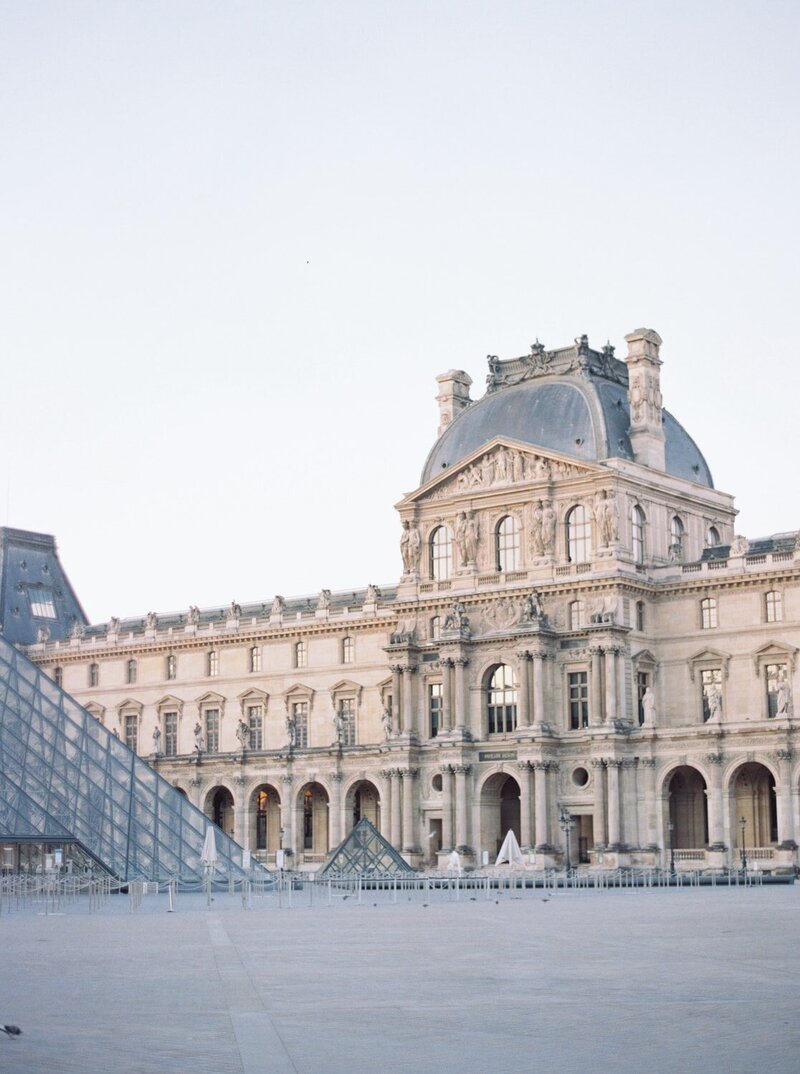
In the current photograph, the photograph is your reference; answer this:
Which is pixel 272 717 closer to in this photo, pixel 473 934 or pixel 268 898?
pixel 268 898

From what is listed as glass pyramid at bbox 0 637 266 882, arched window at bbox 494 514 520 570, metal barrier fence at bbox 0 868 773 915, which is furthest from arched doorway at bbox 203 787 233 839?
glass pyramid at bbox 0 637 266 882

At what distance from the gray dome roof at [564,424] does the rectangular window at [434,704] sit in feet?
33.4

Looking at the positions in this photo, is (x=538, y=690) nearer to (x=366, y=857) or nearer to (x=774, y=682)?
(x=774, y=682)

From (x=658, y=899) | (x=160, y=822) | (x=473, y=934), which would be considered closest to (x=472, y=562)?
(x=160, y=822)

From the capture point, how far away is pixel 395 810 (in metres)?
81.1

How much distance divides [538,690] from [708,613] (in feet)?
26.8

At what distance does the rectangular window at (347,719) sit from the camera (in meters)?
89.2

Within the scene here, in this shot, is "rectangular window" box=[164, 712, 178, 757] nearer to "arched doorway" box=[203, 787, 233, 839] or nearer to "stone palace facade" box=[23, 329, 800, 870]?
"arched doorway" box=[203, 787, 233, 839]

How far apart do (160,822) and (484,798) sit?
23178mm

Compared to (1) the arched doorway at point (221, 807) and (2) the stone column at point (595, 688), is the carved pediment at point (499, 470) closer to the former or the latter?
(2) the stone column at point (595, 688)

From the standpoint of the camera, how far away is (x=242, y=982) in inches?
850

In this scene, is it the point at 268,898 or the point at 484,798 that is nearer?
the point at 268,898

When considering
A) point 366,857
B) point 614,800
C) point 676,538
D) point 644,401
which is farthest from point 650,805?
point 644,401

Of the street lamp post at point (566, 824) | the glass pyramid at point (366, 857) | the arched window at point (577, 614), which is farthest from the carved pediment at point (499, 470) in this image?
the glass pyramid at point (366, 857)
